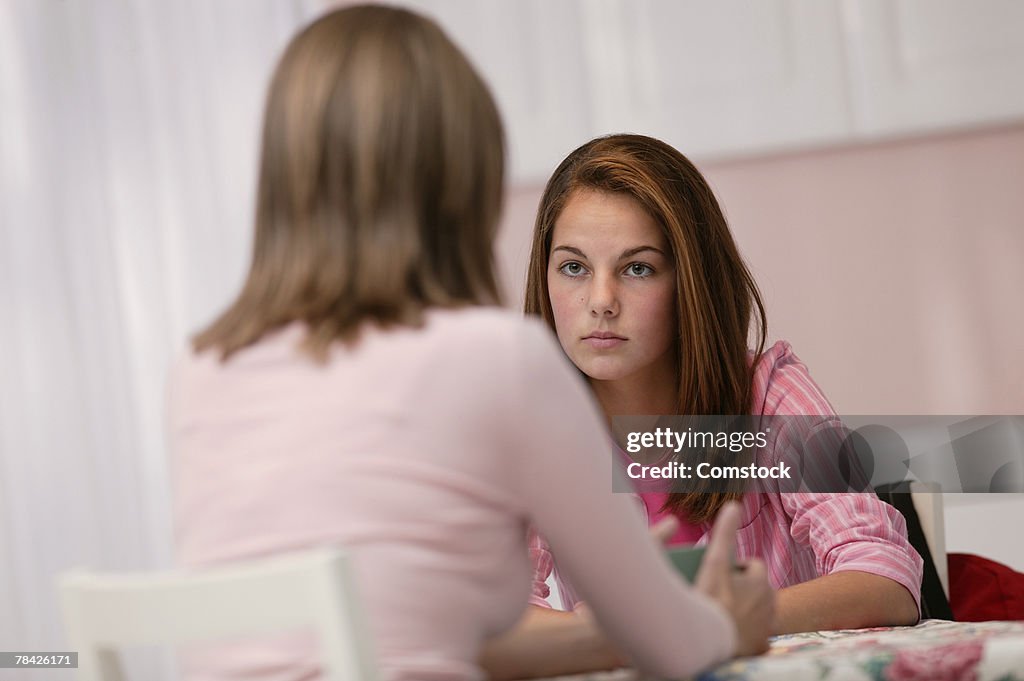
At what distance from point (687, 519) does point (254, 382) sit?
88cm

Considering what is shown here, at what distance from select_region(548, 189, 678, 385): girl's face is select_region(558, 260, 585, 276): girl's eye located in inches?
0.5

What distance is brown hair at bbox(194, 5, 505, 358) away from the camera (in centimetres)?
84

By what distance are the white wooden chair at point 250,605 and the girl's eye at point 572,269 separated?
41.5 inches

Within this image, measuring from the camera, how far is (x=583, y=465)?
0.79 meters

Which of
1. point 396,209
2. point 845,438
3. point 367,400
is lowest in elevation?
point 845,438

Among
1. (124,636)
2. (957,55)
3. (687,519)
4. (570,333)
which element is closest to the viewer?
(124,636)

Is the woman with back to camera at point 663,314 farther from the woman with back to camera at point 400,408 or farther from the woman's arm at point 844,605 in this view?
the woman with back to camera at point 400,408

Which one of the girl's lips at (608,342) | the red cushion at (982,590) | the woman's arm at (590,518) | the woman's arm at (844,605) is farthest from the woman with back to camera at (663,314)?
the woman's arm at (590,518)

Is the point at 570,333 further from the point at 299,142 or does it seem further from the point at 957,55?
the point at 957,55

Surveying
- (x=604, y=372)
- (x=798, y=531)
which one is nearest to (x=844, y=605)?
(x=798, y=531)

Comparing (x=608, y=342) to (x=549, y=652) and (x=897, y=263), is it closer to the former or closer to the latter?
(x=549, y=652)

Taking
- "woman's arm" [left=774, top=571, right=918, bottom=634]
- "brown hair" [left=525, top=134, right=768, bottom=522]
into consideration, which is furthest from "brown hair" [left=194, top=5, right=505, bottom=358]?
"brown hair" [left=525, top=134, right=768, bottom=522]

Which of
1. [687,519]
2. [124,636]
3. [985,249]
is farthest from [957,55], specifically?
[124,636]

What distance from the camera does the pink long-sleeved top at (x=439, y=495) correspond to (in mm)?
780
